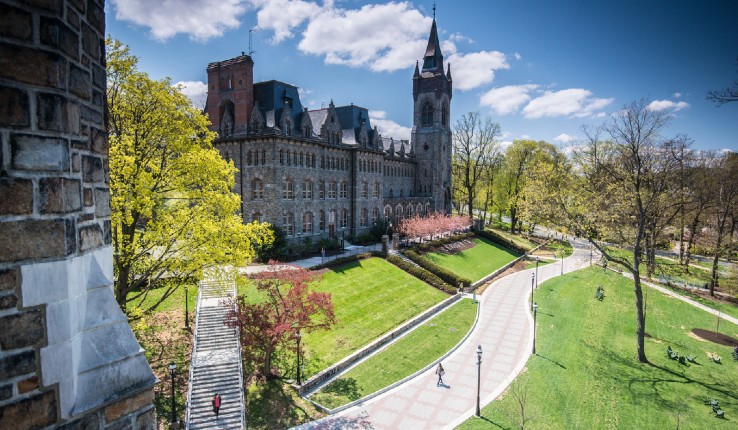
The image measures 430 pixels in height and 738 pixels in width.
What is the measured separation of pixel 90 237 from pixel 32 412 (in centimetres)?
101

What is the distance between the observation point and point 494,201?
6756 centimetres

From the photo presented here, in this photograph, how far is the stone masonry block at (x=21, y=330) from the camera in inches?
80.2

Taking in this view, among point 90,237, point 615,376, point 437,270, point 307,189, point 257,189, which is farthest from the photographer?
point 307,189

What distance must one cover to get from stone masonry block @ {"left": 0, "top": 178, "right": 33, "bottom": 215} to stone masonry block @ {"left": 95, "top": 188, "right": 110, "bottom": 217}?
26.0 inches

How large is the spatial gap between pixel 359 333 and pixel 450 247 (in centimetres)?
2516

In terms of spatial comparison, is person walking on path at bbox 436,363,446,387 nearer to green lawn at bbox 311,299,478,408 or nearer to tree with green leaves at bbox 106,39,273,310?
green lawn at bbox 311,299,478,408

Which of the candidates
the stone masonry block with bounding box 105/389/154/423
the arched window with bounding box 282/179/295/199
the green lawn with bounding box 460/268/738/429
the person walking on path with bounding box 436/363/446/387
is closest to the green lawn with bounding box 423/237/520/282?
the green lawn with bounding box 460/268/738/429

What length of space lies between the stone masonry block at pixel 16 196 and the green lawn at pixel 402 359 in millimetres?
17595

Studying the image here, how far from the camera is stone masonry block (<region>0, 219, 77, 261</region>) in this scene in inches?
80.7

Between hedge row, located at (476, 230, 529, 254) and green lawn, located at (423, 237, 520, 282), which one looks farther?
hedge row, located at (476, 230, 529, 254)

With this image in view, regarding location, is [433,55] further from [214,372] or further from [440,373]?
[214,372]

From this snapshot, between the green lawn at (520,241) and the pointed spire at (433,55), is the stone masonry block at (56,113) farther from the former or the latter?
the pointed spire at (433,55)

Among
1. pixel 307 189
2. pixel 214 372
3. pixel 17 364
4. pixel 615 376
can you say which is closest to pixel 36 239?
pixel 17 364

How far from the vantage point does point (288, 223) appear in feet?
119
